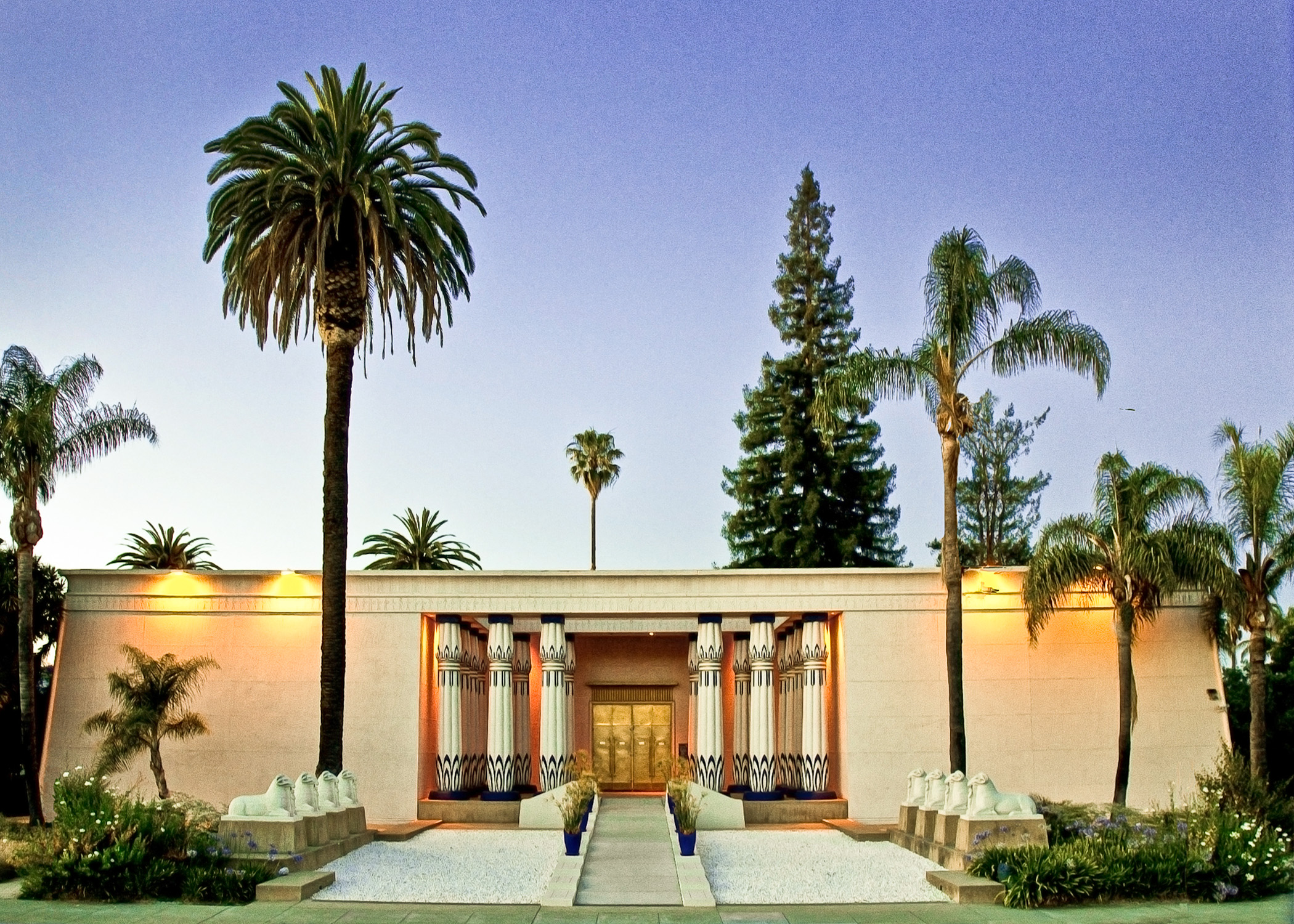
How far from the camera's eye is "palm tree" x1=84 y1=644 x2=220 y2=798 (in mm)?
22375

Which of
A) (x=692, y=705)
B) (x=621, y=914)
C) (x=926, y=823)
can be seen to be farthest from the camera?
(x=692, y=705)

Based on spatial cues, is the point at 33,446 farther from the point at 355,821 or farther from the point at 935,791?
the point at 935,791

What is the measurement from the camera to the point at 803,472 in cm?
4519

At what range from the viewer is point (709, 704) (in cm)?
2423

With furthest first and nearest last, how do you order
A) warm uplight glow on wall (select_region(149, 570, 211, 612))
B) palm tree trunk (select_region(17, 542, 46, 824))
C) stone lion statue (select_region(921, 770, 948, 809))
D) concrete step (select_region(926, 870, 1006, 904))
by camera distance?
1. warm uplight glow on wall (select_region(149, 570, 211, 612))
2. palm tree trunk (select_region(17, 542, 46, 824))
3. stone lion statue (select_region(921, 770, 948, 809))
4. concrete step (select_region(926, 870, 1006, 904))

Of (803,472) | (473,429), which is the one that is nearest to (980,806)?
(473,429)

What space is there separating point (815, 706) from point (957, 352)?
23.5 ft

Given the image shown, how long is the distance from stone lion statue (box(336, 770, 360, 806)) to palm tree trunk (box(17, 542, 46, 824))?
697 centimetres

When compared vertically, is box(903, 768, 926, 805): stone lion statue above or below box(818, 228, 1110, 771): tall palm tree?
below

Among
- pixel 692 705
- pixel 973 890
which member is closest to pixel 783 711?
pixel 692 705

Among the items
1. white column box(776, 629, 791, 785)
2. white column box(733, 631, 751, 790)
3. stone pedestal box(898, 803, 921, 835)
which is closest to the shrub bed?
stone pedestal box(898, 803, 921, 835)

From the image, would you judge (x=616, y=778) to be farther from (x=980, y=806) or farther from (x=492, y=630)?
(x=980, y=806)

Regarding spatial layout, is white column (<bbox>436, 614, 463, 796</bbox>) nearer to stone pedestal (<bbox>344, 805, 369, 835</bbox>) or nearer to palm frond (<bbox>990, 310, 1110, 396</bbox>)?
stone pedestal (<bbox>344, 805, 369, 835</bbox>)

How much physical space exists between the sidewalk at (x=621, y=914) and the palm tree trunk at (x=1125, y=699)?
926 centimetres
